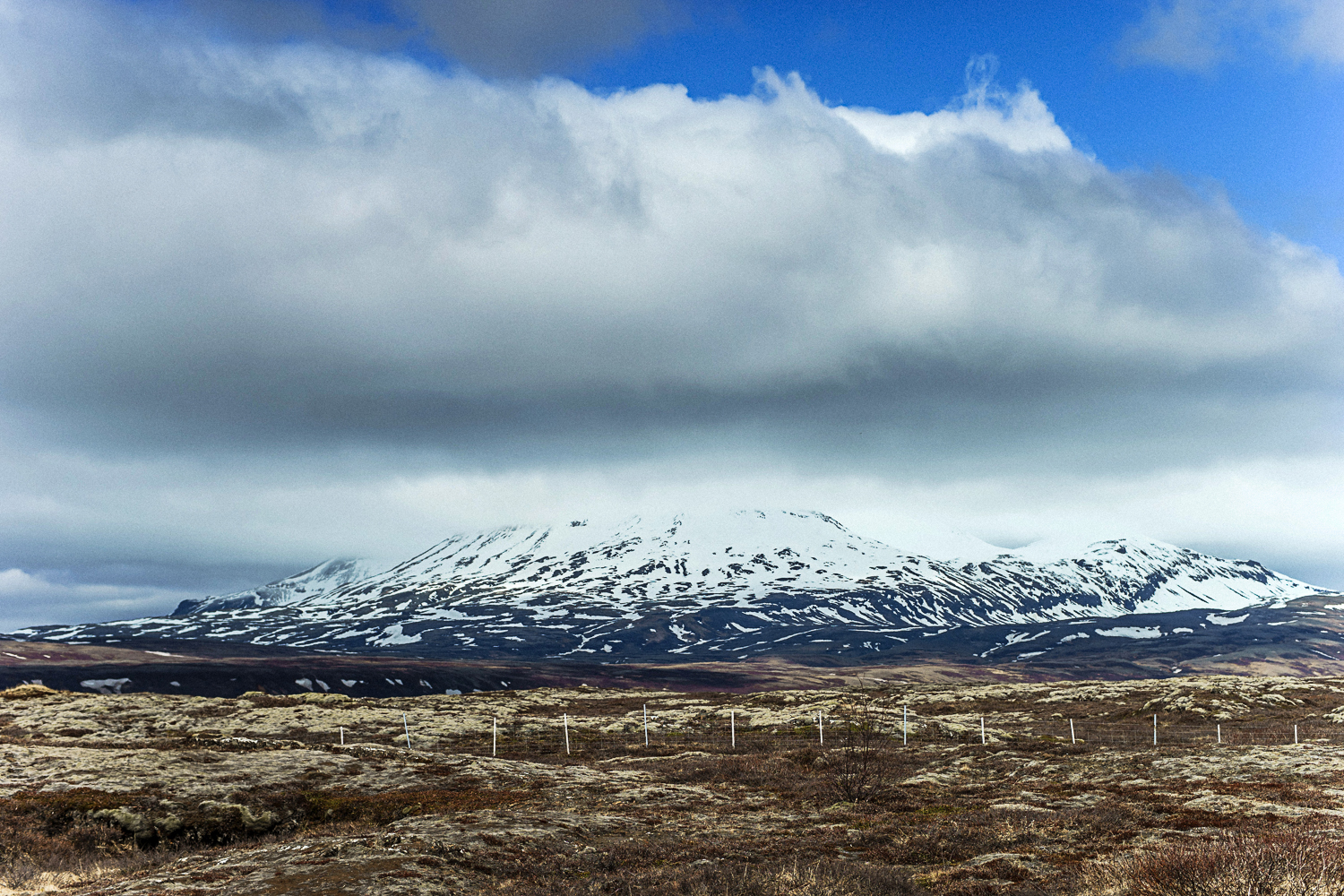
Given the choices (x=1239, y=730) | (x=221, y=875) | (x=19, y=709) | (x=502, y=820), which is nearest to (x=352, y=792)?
(x=502, y=820)

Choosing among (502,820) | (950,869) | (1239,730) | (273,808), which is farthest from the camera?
(1239,730)

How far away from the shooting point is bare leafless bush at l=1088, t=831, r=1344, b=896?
14.5 meters

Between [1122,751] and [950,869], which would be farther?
[1122,751]

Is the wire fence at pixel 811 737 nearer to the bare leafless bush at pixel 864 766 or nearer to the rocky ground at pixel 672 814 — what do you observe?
the rocky ground at pixel 672 814

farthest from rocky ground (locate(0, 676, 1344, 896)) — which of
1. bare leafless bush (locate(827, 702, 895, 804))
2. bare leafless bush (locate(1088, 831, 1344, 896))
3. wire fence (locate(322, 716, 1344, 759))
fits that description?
wire fence (locate(322, 716, 1344, 759))

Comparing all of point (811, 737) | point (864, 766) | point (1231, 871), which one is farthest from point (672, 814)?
point (811, 737)

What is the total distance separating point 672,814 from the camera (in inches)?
1219

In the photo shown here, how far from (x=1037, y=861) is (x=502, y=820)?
603 inches

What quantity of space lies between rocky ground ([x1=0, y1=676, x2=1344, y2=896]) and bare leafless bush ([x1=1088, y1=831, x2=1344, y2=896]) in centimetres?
8

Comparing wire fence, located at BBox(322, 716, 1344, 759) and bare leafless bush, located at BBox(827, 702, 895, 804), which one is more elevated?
bare leafless bush, located at BBox(827, 702, 895, 804)

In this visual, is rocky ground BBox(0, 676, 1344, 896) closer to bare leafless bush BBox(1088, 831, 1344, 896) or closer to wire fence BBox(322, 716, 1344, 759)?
bare leafless bush BBox(1088, 831, 1344, 896)

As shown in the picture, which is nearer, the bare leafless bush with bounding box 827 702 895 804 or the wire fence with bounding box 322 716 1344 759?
the bare leafless bush with bounding box 827 702 895 804

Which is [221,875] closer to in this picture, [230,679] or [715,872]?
[715,872]

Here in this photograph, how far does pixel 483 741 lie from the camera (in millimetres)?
66750
